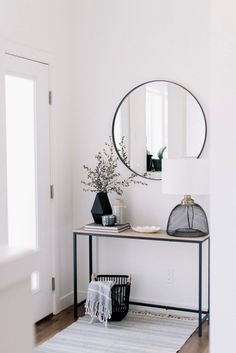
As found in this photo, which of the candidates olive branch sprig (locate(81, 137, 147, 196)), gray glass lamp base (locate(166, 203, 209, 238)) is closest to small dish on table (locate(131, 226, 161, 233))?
gray glass lamp base (locate(166, 203, 209, 238))

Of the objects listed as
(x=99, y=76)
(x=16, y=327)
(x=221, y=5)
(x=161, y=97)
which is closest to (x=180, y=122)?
(x=161, y=97)

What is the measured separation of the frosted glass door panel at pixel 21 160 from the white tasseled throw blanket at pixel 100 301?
609 millimetres

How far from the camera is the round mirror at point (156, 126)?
405 cm

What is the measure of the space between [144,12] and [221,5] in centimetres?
177

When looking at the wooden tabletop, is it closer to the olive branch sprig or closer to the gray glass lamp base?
the gray glass lamp base

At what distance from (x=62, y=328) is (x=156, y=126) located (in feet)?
5.94

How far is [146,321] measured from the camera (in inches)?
159

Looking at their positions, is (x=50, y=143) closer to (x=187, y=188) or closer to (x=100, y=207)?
(x=100, y=207)

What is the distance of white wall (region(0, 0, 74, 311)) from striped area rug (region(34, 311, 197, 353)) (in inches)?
23.2

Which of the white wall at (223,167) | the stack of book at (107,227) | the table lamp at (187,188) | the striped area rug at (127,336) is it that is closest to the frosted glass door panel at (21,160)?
the stack of book at (107,227)

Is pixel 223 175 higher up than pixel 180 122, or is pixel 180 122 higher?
pixel 180 122

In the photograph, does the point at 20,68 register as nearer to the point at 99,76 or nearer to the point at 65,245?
the point at 99,76

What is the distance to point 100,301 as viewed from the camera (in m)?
3.94

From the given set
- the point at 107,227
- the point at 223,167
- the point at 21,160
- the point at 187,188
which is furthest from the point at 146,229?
the point at 223,167
